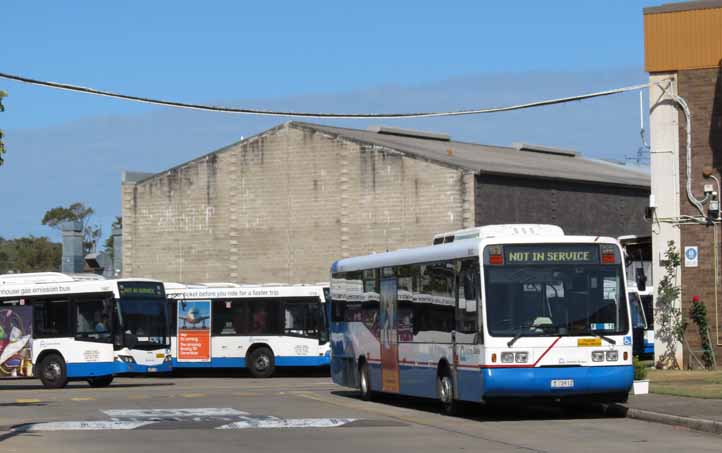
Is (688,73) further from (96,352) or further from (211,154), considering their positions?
A: (211,154)

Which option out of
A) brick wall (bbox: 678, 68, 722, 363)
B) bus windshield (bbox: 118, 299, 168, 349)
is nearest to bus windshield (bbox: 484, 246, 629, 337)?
brick wall (bbox: 678, 68, 722, 363)

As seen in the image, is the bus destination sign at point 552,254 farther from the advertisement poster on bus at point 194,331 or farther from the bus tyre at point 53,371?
the advertisement poster on bus at point 194,331

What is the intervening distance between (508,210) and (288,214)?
9805 millimetres

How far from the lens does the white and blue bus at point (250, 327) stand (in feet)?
134

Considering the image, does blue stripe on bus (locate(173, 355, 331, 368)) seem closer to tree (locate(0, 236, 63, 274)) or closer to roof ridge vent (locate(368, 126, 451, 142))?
roof ridge vent (locate(368, 126, 451, 142))

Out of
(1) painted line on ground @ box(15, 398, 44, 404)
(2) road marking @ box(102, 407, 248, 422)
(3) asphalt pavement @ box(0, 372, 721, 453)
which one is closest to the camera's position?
(3) asphalt pavement @ box(0, 372, 721, 453)

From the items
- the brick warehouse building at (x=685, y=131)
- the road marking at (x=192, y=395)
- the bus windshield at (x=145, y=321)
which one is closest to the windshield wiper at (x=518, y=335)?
the road marking at (x=192, y=395)

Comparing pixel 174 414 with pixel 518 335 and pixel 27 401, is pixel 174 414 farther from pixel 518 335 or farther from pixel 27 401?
pixel 518 335

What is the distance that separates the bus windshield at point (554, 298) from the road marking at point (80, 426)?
18.2ft

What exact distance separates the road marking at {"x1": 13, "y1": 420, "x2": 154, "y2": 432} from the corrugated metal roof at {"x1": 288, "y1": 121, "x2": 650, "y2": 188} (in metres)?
35.5

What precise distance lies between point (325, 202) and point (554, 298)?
129 ft

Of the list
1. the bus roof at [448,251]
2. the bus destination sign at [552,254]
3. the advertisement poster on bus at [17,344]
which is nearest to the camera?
the bus destination sign at [552,254]

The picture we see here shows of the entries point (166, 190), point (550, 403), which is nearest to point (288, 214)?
point (166, 190)

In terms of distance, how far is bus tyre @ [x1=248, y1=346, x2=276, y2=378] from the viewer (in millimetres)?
41062
